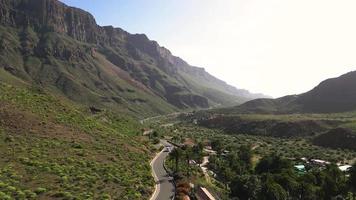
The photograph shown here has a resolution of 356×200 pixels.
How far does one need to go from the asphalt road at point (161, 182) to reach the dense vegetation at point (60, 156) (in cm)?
147

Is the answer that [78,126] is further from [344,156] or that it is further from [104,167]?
[344,156]

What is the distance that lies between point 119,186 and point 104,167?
8.96 meters

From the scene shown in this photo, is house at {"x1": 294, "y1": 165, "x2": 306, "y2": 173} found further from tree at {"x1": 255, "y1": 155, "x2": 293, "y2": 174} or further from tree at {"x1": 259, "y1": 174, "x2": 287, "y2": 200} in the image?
tree at {"x1": 259, "y1": 174, "x2": 287, "y2": 200}

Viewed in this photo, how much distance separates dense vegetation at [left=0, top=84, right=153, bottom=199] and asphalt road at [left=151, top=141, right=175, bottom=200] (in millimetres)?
1472

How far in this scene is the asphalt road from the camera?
5247 cm

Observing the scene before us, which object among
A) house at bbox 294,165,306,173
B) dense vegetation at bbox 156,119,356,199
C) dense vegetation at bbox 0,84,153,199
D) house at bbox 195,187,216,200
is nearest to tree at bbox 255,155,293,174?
dense vegetation at bbox 156,119,356,199

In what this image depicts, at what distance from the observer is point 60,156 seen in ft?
201

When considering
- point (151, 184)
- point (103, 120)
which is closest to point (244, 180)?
point (151, 184)

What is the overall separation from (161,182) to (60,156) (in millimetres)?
15651

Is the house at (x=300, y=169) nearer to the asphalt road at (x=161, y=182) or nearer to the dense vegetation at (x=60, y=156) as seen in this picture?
the asphalt road at (x=161, y=182)

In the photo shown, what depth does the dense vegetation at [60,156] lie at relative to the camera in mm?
47419

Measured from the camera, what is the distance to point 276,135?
6668 inches

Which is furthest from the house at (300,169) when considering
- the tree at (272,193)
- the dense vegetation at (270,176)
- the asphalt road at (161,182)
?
the tree at (272,193)

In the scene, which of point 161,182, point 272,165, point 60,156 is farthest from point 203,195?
point 272,165
